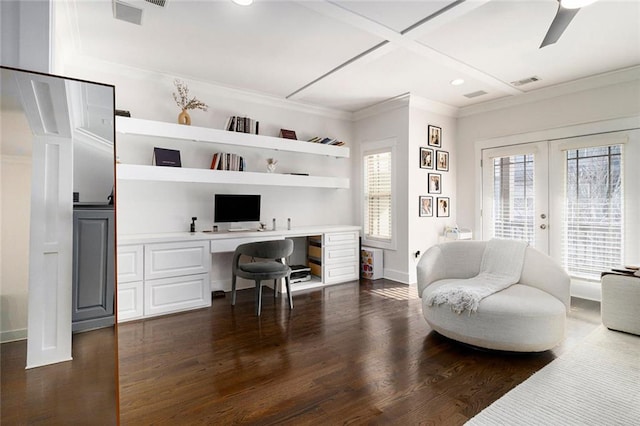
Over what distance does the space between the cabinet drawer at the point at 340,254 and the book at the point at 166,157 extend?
7.30ft

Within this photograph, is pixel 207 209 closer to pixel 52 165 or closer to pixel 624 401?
pixel 52 165

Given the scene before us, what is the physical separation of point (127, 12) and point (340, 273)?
3743mm

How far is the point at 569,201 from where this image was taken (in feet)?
13.5

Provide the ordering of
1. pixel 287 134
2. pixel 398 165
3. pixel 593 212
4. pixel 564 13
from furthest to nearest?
pixel 398 165, pixel 287 134, pixel 593 212, pixel 564 13

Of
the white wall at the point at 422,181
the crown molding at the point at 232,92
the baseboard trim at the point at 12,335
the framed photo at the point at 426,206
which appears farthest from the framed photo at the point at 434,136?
the baseboard trim at the point at 12,335

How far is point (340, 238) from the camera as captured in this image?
15.3 ft

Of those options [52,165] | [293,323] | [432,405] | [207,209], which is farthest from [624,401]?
[207,209]

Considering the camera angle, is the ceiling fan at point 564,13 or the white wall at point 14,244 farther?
the ceiling fan at point 564,13

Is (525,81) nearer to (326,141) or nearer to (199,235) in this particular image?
(326,141)

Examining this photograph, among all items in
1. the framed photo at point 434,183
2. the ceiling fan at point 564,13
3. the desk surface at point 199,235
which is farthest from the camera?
the framed photo at point 434,183

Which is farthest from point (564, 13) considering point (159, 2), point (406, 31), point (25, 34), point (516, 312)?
point (25, 34)

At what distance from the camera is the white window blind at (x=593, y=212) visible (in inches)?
148

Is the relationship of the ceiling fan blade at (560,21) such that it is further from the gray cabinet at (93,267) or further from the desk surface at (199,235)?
the desk surface at (199,235)

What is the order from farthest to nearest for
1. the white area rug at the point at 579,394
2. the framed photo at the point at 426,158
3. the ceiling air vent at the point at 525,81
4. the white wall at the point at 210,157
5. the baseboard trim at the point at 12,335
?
the framed photo at the point at 426,158 < the ceiling air vent at the point at 525,81 < the white wall at the point at 210,157 < the white area rug at the point at 579,394 < the baseboard trim at the point at 12,335
